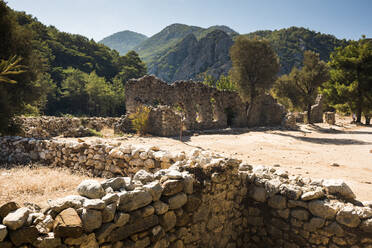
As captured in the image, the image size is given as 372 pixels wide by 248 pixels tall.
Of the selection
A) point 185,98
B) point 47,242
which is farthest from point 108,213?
point 185,98

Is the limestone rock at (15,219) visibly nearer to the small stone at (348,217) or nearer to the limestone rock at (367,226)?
the small stone at (348,217)

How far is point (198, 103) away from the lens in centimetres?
1966

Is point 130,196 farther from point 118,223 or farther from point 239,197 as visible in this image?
point 239,197

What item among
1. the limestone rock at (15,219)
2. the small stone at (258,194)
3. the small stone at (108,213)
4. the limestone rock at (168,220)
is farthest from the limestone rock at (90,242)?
the small stone at (258,194)

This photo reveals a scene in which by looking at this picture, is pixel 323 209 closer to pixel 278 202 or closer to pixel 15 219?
pixel 278 202

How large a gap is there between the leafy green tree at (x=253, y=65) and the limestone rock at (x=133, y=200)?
1812 centimetres

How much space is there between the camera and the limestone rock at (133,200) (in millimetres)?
2336

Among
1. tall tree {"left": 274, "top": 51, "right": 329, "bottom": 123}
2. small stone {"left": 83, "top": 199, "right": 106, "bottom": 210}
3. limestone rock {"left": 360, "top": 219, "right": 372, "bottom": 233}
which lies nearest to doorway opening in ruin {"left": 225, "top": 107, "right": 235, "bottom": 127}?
tall tree {"left": 274, "top": 51, "right": 329, "bottom": 123}

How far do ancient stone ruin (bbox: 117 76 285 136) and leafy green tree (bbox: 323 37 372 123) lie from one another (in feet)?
Answer: 27.0

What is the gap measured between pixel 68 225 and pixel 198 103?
1813cm

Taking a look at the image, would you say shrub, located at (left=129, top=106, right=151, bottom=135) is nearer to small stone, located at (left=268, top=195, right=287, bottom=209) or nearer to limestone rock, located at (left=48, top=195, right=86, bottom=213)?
small stone, located at (left=268, top=195, right=287, bottom=209)

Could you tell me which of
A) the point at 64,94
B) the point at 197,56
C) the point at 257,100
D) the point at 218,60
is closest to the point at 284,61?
the point at 218,60

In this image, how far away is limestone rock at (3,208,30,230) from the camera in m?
1.70

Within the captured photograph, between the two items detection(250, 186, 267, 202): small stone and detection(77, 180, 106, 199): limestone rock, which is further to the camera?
detection(250, 186, 267, 202): small stone
